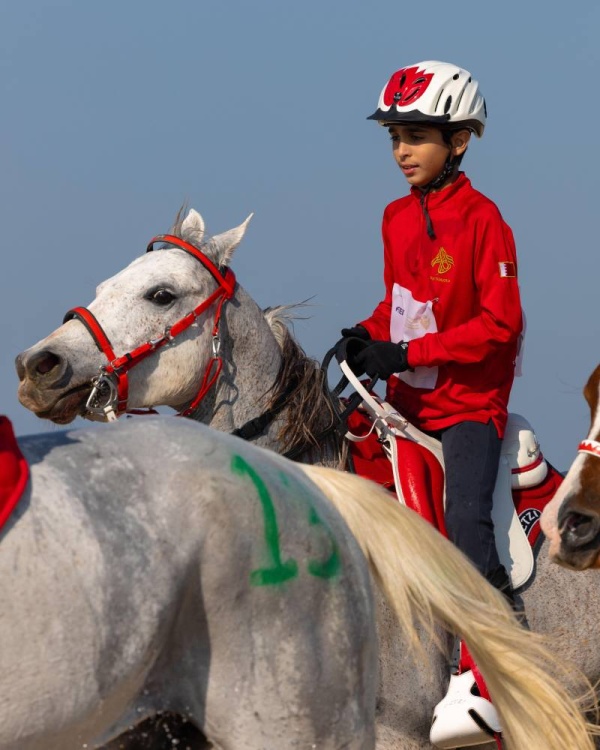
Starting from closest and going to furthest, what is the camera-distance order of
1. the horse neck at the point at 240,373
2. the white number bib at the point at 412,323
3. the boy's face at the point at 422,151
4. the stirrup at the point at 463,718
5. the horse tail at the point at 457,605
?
the horse tail at the point at 457,605 < the stirrup at the point at 463,718 < the horse neck at the point at 240,373 < the white number bib at the point at 412,323 < the boy's face at the point at 422,151

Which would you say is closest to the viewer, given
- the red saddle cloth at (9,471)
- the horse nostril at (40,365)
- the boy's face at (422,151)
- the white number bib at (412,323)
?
the red saddle cloth at (9,471)

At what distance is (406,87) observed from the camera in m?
5.89

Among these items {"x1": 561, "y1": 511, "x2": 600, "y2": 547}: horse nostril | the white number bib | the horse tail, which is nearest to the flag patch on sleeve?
the white number bib

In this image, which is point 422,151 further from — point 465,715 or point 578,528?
point 465,715

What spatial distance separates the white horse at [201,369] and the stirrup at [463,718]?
11cm

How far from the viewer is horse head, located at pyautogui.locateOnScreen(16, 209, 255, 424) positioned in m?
5.29

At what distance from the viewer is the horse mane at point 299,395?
5414 millimetres

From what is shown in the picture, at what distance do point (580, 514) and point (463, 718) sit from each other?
1139mm

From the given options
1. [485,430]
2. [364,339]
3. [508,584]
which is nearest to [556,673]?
[508,584]

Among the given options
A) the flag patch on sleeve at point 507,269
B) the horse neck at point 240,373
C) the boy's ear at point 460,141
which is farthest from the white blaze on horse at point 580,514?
the boy's ear at point 460,141

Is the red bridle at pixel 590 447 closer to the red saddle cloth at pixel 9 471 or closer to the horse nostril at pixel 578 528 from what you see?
the horse nostril at pixel 578 528

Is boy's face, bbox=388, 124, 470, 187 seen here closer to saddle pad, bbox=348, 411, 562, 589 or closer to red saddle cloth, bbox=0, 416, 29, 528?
saddle pad, bbox=348, 411, 562, 589

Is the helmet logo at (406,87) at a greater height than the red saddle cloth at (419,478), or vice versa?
the helmet logo at (406,87)

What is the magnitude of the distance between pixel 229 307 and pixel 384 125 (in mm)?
1140
